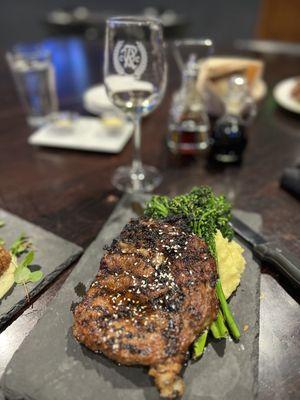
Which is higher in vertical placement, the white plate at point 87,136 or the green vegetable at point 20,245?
the white plate at point 87,136

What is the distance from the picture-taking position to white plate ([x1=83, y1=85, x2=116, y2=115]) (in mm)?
3035

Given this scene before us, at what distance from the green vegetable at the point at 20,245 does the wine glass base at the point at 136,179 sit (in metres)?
0.71

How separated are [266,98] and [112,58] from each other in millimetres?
1891

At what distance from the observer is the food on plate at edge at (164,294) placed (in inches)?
46.7

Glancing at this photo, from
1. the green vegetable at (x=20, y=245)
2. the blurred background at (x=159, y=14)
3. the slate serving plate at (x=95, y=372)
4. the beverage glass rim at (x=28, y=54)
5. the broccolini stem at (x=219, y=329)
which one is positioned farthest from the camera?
the blurred background at (x=159, y=14)

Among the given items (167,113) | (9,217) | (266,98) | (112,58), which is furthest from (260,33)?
(9,217)

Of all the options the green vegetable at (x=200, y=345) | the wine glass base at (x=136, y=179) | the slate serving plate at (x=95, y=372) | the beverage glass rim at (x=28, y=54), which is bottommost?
the wine glass base at (x=136, y=179)

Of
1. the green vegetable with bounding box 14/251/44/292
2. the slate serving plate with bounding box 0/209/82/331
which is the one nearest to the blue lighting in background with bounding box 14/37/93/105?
the slate serving plate with bounding box 0/209/82/331

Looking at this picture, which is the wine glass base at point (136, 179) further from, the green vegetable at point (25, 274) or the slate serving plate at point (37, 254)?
the green vegetable at point (25, 274)

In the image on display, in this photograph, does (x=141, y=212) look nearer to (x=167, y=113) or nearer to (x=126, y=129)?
(x=126, y=129)

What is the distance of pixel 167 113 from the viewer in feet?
10.5

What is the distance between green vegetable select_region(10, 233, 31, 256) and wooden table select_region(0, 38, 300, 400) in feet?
0.64

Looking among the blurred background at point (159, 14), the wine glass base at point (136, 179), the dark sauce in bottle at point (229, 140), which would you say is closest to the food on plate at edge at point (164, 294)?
the wine glass base at point (136, 179)

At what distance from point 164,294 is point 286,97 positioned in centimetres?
255
